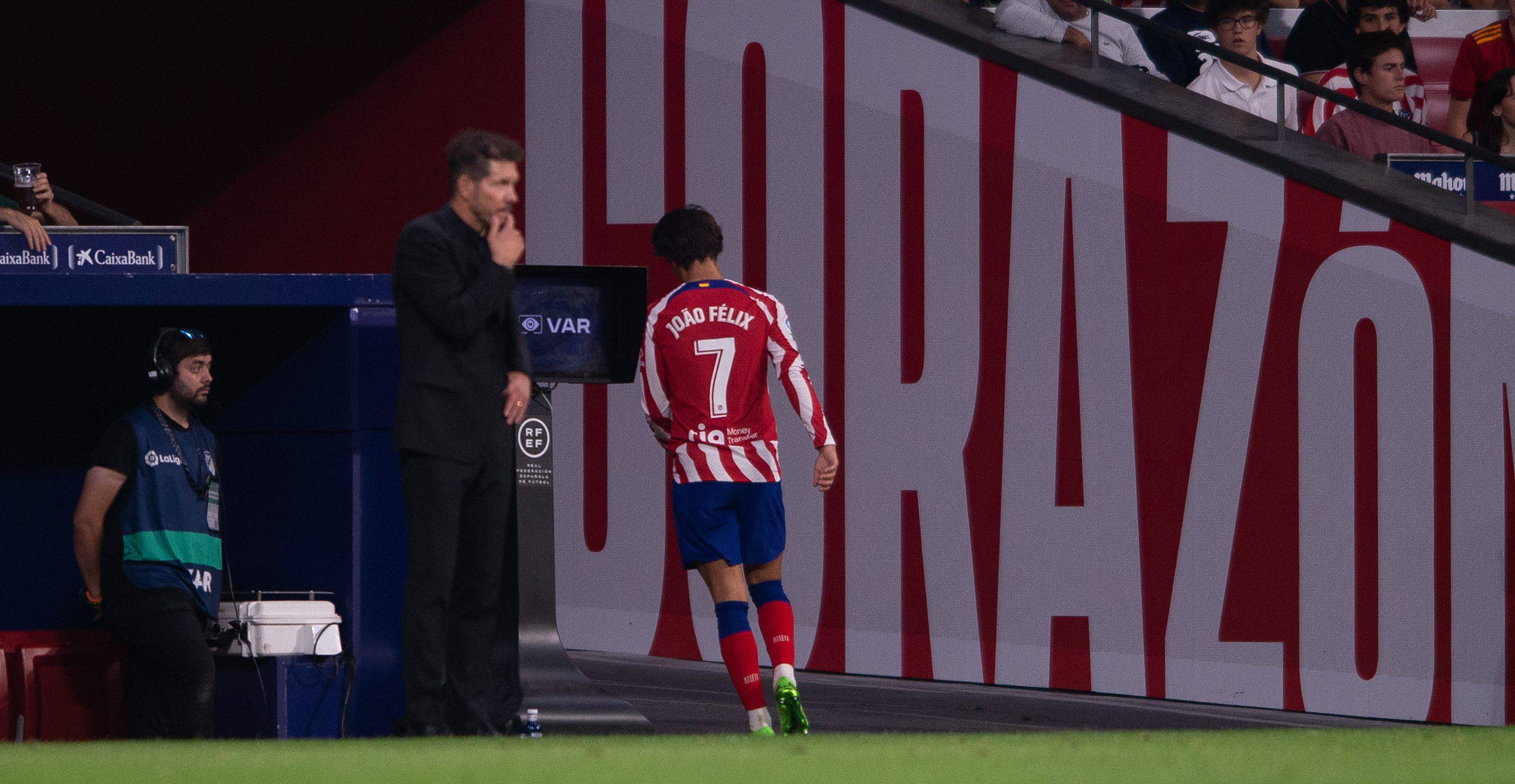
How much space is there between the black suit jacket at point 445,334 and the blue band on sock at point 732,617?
4.25ft

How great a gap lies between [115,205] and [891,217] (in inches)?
163

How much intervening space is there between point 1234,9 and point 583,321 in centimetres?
428

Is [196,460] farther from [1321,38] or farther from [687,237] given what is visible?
[1321,38]

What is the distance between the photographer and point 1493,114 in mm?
8023

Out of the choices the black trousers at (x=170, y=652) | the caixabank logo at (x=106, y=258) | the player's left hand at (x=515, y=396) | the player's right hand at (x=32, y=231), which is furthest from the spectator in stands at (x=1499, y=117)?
the player's right hand at (x=32, y=231)

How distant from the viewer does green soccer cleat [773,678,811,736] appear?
16.4 ft

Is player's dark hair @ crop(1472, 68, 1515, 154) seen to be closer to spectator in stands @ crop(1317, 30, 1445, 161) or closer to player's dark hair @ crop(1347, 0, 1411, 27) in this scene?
spectator in stands @ crop(1317, 30, 1445, 161)

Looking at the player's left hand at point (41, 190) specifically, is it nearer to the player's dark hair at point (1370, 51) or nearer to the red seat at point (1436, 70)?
the player's dark hair at point (1370, 51)

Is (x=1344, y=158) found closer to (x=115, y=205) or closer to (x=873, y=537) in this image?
(x=873, y=537)

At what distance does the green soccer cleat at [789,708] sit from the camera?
498cm

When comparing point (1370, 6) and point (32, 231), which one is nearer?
point (32, 231)

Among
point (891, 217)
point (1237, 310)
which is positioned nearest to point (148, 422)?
point (891, 217)

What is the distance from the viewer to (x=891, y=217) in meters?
8.44

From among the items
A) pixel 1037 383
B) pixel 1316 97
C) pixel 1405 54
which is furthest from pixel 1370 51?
pixel 1037 383
